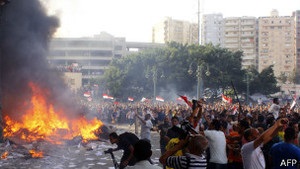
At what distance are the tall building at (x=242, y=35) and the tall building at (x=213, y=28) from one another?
194cm

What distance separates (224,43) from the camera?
548ft

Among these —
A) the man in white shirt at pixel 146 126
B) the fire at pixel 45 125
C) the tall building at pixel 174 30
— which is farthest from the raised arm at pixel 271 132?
the tall building at pixel 174 30

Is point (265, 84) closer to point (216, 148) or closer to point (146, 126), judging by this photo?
point (146, 126)

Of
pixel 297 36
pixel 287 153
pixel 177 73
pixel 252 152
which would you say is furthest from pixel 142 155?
pixel 297 36

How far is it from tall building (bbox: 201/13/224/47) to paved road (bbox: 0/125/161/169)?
150258 mm

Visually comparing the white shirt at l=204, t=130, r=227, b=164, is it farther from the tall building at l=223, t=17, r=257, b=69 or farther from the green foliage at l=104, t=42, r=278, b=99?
the tall building at l=223, t=17, r=257, b=69

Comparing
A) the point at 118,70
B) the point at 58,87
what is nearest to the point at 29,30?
the point at 58,87

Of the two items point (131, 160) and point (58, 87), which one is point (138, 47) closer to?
point (58, 87)

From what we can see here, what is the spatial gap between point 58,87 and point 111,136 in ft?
55.2

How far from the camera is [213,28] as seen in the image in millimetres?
166000

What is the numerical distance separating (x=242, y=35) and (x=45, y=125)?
151340 mm

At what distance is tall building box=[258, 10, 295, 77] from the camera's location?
150500mm

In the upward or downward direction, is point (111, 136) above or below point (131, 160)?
above

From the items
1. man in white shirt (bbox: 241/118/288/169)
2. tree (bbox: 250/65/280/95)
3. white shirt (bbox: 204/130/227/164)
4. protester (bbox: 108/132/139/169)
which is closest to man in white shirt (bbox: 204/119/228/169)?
white shirt (bbox: 204/130/227/164)
